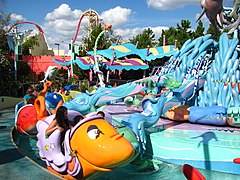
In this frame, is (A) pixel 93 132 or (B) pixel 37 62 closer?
(A) pixel 93 132

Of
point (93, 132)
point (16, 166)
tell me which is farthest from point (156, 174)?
point (16, 166)

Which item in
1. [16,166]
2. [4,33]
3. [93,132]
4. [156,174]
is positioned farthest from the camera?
[4,33]

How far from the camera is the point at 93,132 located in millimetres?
4531

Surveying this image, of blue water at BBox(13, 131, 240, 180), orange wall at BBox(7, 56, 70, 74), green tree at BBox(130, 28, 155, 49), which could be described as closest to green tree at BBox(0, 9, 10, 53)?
orange wall at BBox(7, 56, 70, 74)

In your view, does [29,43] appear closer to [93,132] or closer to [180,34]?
[180,34]

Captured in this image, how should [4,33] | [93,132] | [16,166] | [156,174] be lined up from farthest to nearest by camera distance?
[4,33]
[156,174]
[16,166]
[93,132]

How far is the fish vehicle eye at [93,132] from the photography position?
4.51m

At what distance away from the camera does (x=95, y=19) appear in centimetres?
4212

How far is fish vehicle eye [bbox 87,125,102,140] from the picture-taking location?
4.51 metres

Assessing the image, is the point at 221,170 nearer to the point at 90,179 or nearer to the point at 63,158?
the point at 90,179

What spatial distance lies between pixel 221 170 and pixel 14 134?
18.0 ft

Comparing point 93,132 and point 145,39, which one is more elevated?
point 145,39

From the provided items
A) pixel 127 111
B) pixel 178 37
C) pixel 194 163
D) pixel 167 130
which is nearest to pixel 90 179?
pixel 194 163

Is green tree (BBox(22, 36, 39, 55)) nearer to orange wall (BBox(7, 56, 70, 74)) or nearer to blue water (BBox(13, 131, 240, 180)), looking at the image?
orange wall (BBox(7, 56, 70, 74))
